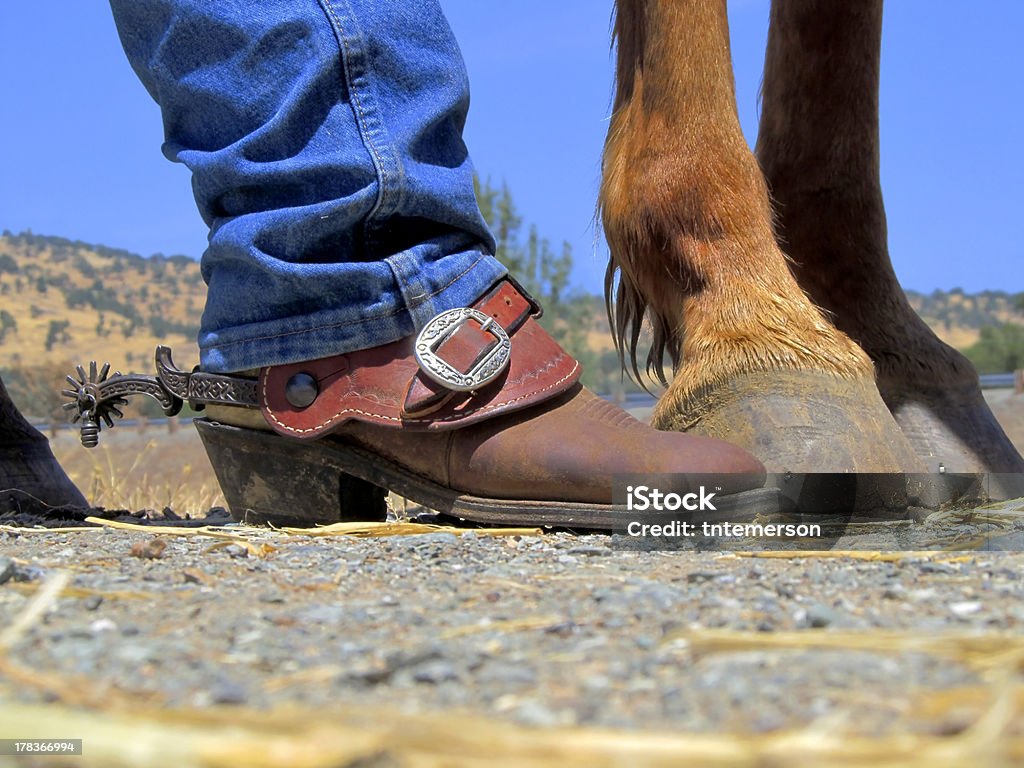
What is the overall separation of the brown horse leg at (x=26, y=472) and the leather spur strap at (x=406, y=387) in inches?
29.5

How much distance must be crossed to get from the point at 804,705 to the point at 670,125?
114cm

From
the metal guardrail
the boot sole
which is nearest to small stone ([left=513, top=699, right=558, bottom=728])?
the boot sole

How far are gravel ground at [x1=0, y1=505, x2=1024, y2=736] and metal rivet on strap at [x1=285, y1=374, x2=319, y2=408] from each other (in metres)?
0.31

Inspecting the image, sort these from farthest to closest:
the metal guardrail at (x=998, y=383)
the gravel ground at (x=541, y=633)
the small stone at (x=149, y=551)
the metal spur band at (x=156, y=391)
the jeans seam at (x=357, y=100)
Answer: the metal guardrail at (x=998, y=383), the metal spur band at (x=156, y=391), the jeans seam at (x=357, y=100), the small stone at (x=149, y=551), the gravel ground at (x=541, y=633)

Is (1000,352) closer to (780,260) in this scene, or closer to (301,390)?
(780,260)

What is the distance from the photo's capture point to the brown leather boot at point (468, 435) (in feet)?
4.79

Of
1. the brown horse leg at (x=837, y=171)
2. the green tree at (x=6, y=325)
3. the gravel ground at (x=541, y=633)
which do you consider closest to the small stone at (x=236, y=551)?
the gravel ground at (x=541, y=633)

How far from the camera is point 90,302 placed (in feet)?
112

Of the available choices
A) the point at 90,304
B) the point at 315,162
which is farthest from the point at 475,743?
the point at 90,304

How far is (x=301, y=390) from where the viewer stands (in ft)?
4.98

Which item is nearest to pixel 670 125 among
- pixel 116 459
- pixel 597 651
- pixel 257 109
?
pixel 257 109

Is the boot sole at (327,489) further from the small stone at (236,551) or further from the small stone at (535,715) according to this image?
the small stone at (535,715)

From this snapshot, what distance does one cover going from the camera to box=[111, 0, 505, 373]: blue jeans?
1479 millimetres

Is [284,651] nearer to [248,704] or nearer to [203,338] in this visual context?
[248,704]
